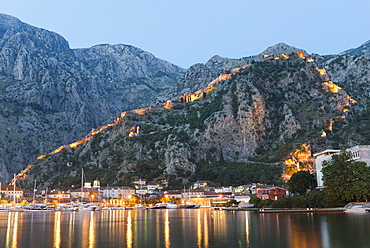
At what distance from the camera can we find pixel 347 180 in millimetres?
69812

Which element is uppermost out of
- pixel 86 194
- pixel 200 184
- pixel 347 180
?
pixel 347 180

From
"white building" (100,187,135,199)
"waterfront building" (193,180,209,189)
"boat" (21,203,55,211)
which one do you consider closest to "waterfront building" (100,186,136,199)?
"white building" (100,187,135,199)

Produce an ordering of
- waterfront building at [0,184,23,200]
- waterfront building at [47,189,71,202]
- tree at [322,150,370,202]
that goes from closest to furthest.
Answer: tree at [322,150,370,202] < waterfront building at [47,189,71,202] < waterfront building at [0,184,23,200]

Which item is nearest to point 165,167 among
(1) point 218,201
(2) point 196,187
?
(2) point 196,187

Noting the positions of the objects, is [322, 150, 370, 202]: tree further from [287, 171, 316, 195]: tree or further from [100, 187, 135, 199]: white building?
[100, 187, 135, 199]: white building

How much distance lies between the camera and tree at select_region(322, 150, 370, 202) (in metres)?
67.2

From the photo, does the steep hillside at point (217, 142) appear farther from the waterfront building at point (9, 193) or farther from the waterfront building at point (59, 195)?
the waterfront building at point (9, 193)

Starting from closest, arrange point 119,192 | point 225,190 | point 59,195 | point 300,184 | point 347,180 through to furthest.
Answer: point 347,180
point 300,184
point 225,190
point 119,192
point 59,195

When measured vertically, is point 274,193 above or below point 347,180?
below

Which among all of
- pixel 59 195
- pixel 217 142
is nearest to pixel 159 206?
pixel 59 195

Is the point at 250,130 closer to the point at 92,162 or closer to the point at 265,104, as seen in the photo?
the point at 265,104

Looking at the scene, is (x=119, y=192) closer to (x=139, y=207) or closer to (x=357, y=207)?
(x=139, y=207)

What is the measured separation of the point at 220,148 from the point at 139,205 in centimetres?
5555

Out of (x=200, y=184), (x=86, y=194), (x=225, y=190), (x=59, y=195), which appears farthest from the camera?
(x=59, y=195)
